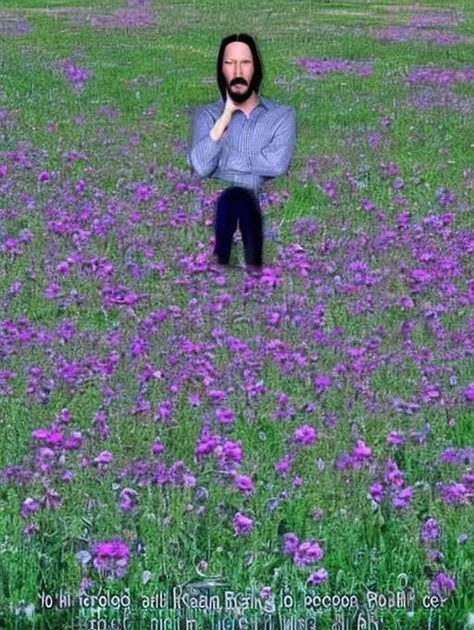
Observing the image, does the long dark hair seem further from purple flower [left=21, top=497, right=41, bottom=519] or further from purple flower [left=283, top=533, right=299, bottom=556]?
purple flower [left=283, top=533, right=299, bottom=556]

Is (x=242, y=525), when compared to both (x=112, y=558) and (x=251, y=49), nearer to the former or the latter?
(x=112, y=558)

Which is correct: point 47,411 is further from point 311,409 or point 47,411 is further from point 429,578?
point 429,578

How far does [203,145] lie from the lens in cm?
934

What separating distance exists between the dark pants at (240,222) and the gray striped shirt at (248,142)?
0.44 metres

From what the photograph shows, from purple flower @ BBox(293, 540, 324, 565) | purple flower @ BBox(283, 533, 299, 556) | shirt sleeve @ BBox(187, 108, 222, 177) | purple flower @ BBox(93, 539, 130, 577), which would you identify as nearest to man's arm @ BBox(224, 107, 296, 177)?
shirt sleeve @ BBox(187, 108, 222, 177)

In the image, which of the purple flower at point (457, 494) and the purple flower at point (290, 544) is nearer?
the purple flower at point (290, 544)

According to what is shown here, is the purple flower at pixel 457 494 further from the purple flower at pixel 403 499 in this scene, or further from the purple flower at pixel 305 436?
the purple flower at pixel 305 436

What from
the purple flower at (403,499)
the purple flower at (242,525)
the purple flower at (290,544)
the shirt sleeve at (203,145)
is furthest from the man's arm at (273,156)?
the purple flower at (290,544)

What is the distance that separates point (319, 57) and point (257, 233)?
20898mm

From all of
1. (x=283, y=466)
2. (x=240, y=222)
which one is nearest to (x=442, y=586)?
(x=283, y=466)

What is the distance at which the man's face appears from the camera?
8680 mm

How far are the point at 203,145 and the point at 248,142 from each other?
1.05ft

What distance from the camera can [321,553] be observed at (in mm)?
6352

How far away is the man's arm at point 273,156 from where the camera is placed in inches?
364
